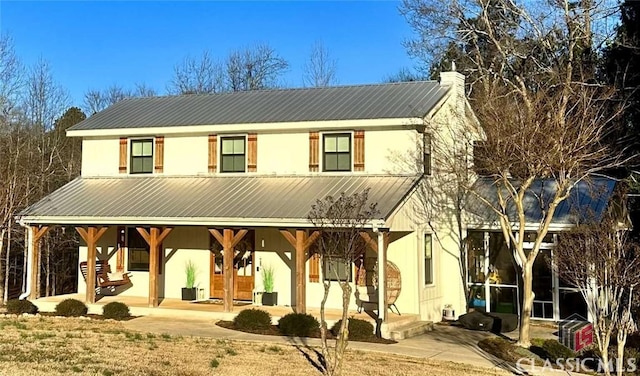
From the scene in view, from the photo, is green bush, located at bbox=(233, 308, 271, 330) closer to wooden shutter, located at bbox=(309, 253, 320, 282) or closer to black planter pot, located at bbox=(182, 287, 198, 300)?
wooden shutter, located at bbox=(309, 253, 320, 282)

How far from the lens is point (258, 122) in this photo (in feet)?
61.5

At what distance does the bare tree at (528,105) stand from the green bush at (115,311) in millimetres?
9473

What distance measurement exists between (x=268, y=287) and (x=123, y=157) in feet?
21.4

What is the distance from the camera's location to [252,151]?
19.2 meters

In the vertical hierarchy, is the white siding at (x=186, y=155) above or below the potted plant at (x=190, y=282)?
above

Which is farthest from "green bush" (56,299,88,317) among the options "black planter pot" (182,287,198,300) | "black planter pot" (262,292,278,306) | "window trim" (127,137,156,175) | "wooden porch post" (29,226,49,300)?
"black planter pot" (262,292,278,306)

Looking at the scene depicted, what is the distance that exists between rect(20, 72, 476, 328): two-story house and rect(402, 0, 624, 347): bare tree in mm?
2112

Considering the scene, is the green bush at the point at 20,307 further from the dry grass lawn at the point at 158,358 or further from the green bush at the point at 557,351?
the green bush at the point at 557,351

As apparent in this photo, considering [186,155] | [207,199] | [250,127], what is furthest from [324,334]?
[186,155]

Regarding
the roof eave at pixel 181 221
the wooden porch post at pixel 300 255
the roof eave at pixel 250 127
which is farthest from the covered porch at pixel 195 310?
the roof eave at pixel 250 127

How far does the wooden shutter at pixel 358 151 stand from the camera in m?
18.0

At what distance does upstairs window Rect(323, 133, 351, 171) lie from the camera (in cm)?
1820

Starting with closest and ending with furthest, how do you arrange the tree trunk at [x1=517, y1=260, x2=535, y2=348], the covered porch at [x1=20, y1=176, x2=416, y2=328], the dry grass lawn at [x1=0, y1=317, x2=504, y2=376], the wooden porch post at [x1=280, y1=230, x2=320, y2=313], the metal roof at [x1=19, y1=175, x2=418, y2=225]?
1. the dry grass lawn at [x1=0, y1=317, x2=504, y2=376]
2. the tree trunk at [x1=517, y1=260, x2=535, y2=348]
3. the wooden porch post at [x1=280, y1=230, x2=320, y2=313]
4. the covered porch at [x1=20, y1=176, x2=416, y2=328]
5. the metal roof at [x1=19, y1=175, x2=418, y2=225]

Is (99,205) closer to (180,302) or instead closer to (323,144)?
(180,302)
